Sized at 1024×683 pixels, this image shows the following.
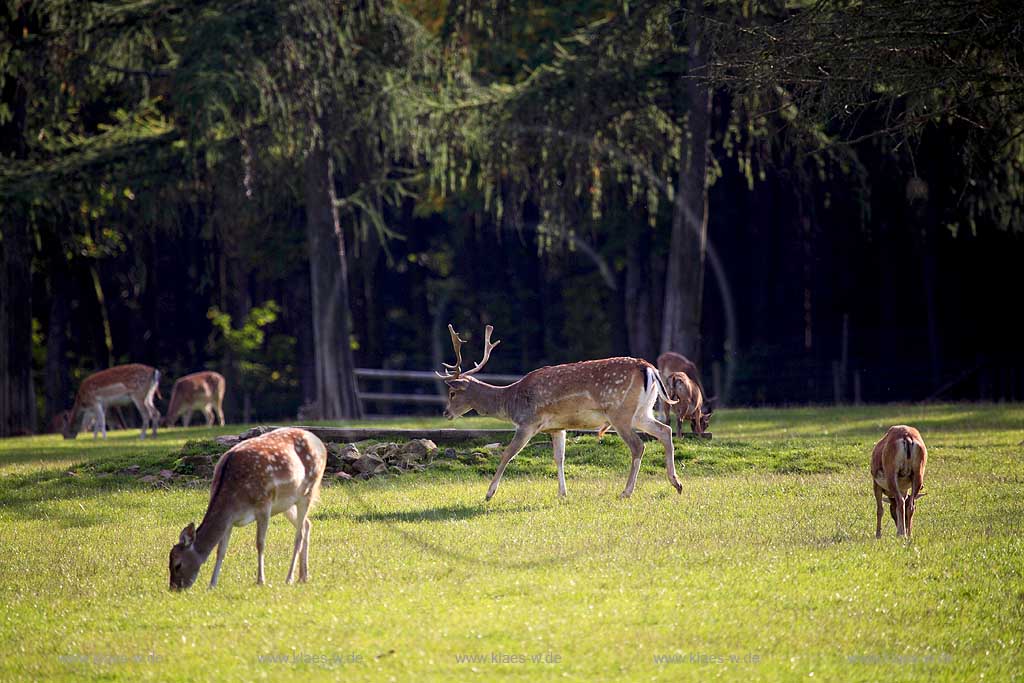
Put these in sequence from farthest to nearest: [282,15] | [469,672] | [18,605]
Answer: [282,15] → [18,605] → [469,672]

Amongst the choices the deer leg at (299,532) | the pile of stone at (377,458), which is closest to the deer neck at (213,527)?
the deer leg at (299,532)

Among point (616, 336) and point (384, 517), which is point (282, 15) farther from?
point (616, 336)

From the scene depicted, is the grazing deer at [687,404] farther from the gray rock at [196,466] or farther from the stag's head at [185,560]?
the stag's head at [185,560]

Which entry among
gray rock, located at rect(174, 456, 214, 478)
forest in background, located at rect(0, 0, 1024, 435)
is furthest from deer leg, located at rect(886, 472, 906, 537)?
gray rock, located at rect(174, 456, 214, 478)

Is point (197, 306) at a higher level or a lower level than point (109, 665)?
higher

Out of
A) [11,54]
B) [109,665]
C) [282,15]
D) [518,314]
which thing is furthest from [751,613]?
[518,314]

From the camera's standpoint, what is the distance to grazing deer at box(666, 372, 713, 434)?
1906 centimetres

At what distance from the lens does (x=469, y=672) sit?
840 cm

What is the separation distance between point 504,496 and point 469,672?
21.2 feet

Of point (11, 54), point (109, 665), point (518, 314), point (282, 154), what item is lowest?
point (109, 665)

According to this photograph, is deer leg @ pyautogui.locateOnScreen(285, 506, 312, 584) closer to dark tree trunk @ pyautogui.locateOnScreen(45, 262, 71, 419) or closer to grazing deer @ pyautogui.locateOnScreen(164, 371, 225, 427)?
grazing deer @ pyautogui.locateOnScreen(164, 371, 225, 427)

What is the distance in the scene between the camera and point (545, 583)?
1040 centimetres

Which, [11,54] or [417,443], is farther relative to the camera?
[11,54]

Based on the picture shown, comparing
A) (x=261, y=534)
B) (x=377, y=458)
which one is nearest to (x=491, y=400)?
(x=377, y=458)
